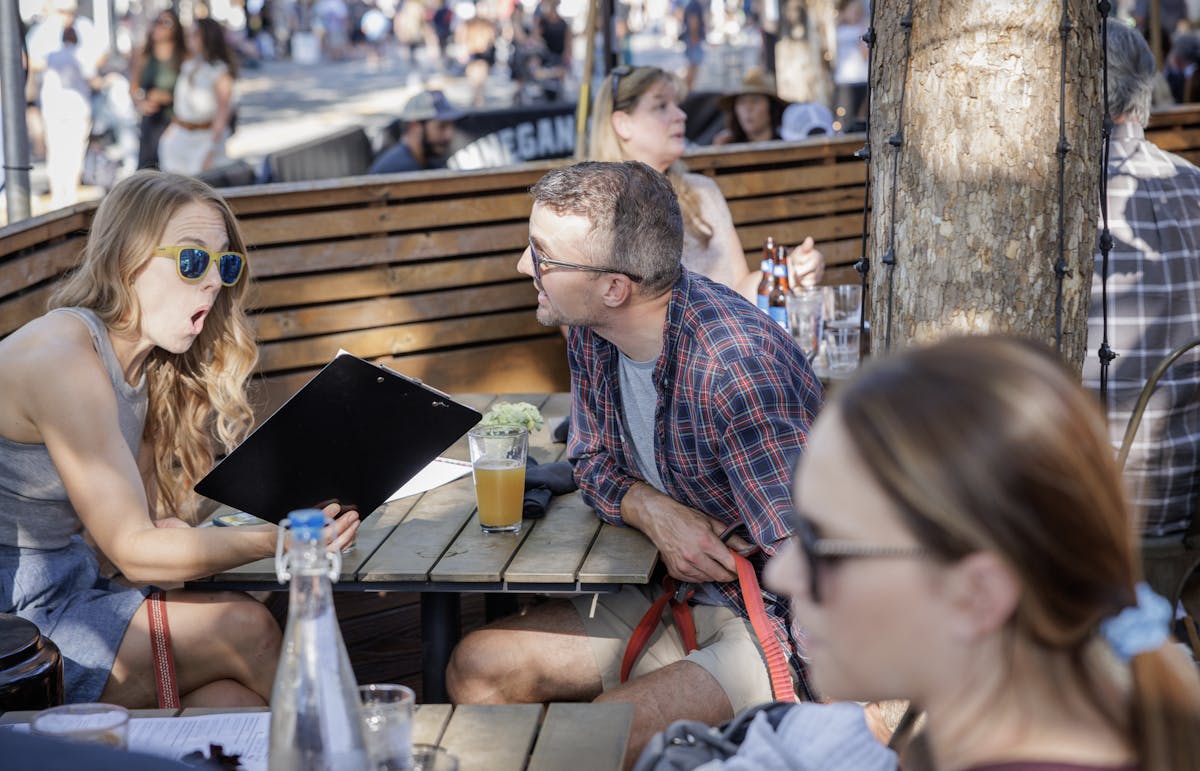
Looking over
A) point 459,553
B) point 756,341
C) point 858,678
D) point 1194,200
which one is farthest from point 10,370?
point 1194,200

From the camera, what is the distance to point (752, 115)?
8555mm

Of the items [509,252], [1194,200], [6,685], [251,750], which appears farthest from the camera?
[509,252]

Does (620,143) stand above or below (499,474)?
above

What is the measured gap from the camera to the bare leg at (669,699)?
2418mm

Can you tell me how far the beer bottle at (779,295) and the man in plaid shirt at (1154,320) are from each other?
105 cm

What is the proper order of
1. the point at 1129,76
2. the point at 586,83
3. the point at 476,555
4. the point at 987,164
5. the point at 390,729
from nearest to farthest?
the point at 390,729
the point at 987,164
the point at 476,555
the point at 1129,76
the point at 586,83

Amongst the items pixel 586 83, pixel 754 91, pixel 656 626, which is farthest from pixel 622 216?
pixel 754 91

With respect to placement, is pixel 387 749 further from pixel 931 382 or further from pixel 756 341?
pixel 756 341

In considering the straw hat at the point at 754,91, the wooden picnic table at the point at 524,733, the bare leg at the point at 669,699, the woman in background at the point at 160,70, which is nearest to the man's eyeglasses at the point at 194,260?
the wooden picnic table at the point at 524,733

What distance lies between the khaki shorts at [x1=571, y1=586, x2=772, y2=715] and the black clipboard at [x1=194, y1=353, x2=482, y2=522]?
582 millimetres

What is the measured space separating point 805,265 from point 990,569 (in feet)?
11.0

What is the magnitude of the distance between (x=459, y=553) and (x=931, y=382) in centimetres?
162

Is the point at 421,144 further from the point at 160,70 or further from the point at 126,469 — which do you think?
the point at 126,469

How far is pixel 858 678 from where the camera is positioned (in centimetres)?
127
